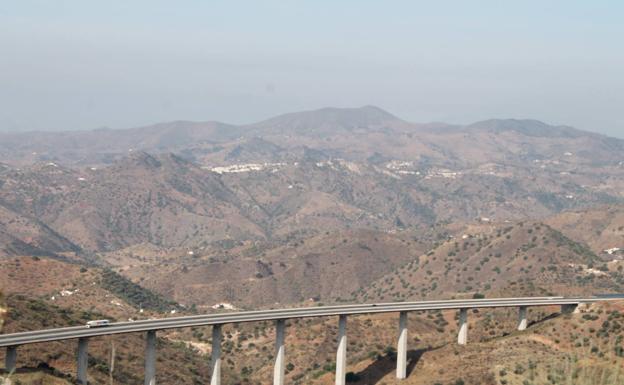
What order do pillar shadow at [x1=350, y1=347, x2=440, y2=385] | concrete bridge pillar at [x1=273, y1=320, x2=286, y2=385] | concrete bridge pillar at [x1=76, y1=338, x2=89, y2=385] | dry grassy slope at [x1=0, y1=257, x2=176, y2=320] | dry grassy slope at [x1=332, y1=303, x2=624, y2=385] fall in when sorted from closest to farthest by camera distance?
concrete bridge pillar at [x1=76, y1=338, x2=89, y2=385] → dry grassy slope at [x1=332, y1=303, x2=624, y2=385] → concrete bridge pillar at [x1=273, y1=320, x2=286, y2=385] → pillar shadow at [x1=350, y1=347, x2=440, y2=385] → dry grassy slope at [x1=0, y1=257, x2=176, y2=320]

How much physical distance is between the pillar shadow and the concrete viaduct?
8.54 ft

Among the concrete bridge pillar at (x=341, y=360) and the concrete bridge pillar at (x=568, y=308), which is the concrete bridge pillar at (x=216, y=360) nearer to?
the concrete bridge pillar at (x=341, y=360)

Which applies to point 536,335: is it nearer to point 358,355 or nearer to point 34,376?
point 358,355

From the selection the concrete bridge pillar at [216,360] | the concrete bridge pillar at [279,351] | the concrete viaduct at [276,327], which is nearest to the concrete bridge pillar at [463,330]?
the concrete viaduct at [276,327]

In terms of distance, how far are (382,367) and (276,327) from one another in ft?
55.8

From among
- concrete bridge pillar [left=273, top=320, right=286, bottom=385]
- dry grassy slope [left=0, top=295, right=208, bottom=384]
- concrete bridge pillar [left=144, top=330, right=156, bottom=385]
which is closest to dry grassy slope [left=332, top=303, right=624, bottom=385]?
concrete bridge pillar [left=273, top=320, right=286, bottom=385]

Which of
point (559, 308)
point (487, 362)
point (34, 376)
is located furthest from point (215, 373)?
point (559, 308)

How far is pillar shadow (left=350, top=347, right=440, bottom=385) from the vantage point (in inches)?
4054

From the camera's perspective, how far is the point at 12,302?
106m

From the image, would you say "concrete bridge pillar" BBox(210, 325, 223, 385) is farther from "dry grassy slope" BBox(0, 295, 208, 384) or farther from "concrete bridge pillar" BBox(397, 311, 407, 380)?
"concrete bridge pillar" BBox(397, 311, 407, 380)

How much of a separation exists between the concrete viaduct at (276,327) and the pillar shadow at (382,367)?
8.54ft

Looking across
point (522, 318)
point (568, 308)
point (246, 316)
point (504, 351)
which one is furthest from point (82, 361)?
point (568, 308)

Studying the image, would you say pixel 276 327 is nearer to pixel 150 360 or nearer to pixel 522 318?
pixel 150 360

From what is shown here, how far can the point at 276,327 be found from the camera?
96875 millimetres
